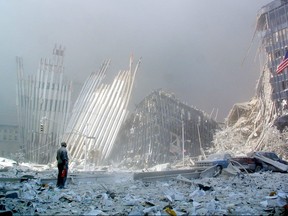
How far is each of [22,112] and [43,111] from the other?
2.15 metres

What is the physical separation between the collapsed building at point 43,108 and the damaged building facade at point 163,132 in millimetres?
7084

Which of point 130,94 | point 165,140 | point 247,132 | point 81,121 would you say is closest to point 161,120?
point 165,140

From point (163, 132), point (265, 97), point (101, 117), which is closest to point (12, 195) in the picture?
point (101, 117)

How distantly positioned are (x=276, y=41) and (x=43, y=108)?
27.5 meters

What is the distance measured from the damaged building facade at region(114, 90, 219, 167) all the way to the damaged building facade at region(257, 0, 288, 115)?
845 centimetres

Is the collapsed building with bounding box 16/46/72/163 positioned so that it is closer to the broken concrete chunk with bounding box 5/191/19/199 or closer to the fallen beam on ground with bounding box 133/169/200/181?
the fallen beam on ground with bounding box 133/169/200/181

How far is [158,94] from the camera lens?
102ft

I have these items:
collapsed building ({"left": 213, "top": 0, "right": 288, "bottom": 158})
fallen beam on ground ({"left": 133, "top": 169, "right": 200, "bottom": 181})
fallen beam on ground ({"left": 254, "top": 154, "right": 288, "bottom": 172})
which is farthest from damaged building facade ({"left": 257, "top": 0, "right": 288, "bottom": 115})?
fallen beam on ground ({"left": 133, "top": 169, "right": 200, "bottom": 181})

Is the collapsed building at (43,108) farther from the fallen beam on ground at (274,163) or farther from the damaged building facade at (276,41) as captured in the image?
the damaged building facade at (276,41)

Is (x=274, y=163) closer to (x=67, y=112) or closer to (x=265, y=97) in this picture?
(x=265, y=97)

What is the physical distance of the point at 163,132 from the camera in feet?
97.0

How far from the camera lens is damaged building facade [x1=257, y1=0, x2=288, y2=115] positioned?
101 feet

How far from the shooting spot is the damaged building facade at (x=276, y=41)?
101ft

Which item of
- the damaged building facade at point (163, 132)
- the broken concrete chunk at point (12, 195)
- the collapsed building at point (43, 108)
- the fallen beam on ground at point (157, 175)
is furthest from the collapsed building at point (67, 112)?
the broken concrete chunk at point (12, 195)
